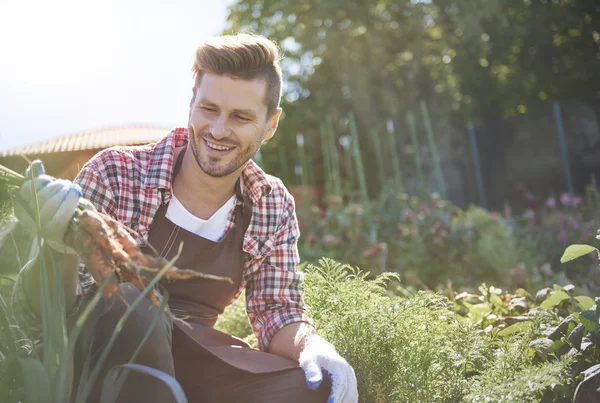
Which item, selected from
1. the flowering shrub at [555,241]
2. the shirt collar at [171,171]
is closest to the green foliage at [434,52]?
the flowering shrub at [555,241]

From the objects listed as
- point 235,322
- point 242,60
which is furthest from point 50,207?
point 235,322

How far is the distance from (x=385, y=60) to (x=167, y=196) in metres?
A: 9.84

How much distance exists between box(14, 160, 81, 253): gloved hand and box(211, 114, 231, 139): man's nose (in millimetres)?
687

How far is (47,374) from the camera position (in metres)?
1.18

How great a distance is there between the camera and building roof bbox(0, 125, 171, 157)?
344 cm

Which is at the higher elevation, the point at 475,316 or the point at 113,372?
the point at 113,372

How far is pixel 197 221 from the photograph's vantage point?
80.3 inches

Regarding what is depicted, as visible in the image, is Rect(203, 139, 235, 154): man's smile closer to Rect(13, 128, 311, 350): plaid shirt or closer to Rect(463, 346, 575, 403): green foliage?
Rect(13, 128, 311, 350): plaid shirt

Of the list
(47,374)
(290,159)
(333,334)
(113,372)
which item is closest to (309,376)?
(333,334)

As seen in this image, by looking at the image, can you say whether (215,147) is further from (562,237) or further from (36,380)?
(562,237)

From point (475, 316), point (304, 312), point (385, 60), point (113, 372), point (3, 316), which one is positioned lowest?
point (475, 316)

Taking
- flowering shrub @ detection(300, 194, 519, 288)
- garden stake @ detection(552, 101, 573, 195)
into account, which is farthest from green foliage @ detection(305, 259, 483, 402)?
garden stake @ detection(552, 101, 573, 195)

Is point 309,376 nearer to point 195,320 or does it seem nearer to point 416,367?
point 416,367


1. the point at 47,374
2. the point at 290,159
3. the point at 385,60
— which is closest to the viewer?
the point at 47,374
